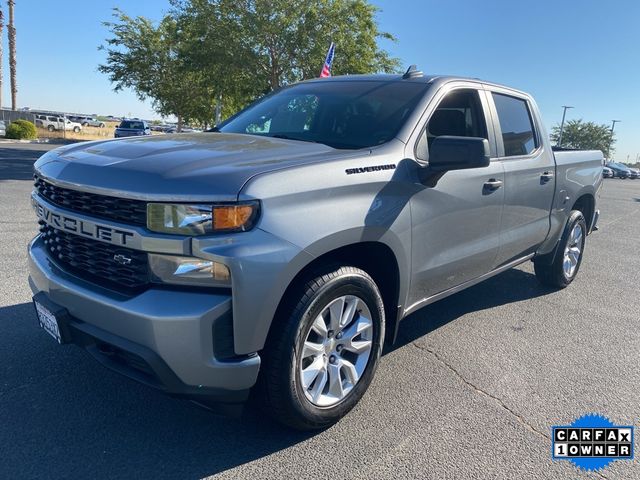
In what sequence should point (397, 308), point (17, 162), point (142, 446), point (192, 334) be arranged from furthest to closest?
point (17, 162) < point (397, 308) < point (142, 446) < point (192, 334)

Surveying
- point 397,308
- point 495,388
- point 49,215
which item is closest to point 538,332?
point 495,388

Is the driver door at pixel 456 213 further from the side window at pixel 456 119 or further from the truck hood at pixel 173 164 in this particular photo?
the truck hood at pixel 173 164

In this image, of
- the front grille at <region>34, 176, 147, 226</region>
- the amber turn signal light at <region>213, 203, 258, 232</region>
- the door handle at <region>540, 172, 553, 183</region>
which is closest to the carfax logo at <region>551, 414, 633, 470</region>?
the amber turn signal light at <region>213, 203, 258, 232</region>

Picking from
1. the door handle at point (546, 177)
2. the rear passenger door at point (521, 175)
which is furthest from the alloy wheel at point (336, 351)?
the door handle at point (546, 177)

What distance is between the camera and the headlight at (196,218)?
2.16m

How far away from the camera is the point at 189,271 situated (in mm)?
2158

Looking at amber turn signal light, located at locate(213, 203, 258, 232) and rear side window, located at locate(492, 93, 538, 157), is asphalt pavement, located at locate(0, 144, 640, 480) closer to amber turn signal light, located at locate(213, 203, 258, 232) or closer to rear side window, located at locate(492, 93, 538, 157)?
amber turn signal light, located at locate(213, 203, 258, 232)

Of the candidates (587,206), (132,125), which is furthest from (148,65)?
(587,206)

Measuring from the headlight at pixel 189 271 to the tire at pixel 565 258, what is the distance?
4051 mm

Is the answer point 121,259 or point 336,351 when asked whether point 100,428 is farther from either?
point 336,351

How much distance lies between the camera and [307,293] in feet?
7.97

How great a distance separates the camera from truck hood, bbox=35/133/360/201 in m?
2.19

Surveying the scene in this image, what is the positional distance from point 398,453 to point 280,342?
862 millimetres

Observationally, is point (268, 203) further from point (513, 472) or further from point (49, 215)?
point (513, 472)
